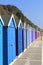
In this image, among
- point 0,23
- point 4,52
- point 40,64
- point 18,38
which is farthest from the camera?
point 18,38

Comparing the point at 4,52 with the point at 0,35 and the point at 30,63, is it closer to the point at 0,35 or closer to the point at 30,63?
the point at 0,35

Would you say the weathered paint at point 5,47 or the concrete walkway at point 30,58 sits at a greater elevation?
the weathered paint at point 5,47

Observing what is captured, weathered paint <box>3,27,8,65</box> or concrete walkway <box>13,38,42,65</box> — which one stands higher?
weathered paint <box>3,27,8,65</box>

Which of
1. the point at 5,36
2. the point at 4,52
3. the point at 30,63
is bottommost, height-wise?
the point at 30,63

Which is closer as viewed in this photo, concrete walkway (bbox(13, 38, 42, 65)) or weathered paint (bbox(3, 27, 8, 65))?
weathered paint (bbox(3, 27, 8, 65))

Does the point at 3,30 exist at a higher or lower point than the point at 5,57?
higher

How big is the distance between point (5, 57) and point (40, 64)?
118 inches

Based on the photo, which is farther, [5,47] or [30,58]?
→ [30,58]

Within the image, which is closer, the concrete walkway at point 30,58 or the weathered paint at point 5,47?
the weathered paint at point 5,47

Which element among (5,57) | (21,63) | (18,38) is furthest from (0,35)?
(18,38)

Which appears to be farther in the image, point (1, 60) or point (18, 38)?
point (18, 38)

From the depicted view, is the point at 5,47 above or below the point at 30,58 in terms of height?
above

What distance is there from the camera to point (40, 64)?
1474 cm

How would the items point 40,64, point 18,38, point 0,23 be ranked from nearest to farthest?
point 0,23 < point 40,64 < point 18,38
